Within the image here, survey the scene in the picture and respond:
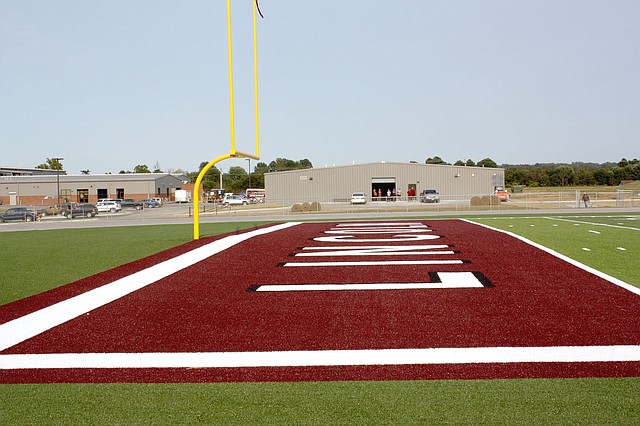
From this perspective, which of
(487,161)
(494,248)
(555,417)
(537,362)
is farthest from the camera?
(487,161)

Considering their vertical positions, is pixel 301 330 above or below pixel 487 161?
below

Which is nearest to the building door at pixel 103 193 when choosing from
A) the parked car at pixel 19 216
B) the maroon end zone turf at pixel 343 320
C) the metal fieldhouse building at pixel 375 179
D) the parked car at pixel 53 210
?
the parked car at pixel 53 210

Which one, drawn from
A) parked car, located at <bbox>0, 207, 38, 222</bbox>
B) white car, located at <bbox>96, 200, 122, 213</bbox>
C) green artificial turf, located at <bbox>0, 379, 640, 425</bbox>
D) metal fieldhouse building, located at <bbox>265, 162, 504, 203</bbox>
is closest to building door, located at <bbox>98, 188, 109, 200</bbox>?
white car, located at <bbox>96, 200, 122, 213</bbox>

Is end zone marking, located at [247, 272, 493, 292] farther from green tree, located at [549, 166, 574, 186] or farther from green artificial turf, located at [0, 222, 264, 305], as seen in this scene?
green tree, located at [549, 166, 574, 186]

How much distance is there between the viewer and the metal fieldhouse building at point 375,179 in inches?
2218

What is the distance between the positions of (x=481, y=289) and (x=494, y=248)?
4019 mm

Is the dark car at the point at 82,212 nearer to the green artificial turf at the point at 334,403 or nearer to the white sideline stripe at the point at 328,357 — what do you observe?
the white sideline stripe at the point at 328,357

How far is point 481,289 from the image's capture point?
22.7 ft

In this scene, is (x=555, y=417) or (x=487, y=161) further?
(x=487, y=161)

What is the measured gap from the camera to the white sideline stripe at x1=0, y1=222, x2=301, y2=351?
5.33 metres

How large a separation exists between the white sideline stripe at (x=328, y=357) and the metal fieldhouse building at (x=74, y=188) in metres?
71.5

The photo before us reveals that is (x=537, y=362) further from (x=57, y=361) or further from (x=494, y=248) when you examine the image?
(x=494, y=248)

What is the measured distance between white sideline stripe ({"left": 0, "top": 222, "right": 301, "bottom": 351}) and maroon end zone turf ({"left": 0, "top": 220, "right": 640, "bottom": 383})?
177 mm

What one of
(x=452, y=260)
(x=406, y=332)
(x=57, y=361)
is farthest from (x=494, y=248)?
(x=57, y=361)
